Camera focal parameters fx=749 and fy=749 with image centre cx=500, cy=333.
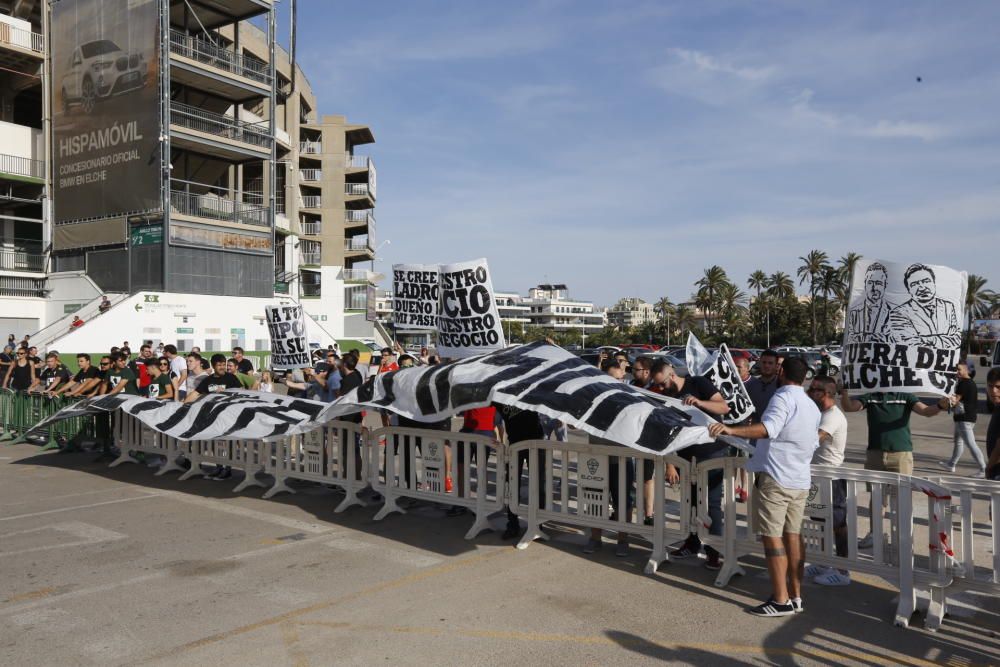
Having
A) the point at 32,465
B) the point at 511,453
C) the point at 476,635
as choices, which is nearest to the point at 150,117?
the point at 32,465

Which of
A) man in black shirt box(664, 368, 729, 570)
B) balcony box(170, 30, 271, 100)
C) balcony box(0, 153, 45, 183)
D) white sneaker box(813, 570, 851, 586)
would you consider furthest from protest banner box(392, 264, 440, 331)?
balcony box(0, 153, 45, 183)

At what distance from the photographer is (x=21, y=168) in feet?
128

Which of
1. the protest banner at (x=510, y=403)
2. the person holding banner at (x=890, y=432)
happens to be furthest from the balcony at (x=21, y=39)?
the person holding banner at (x=890, y=432)

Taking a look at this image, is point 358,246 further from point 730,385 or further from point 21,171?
point 730,385

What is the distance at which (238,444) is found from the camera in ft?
35.3

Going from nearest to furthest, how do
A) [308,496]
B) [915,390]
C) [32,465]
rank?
[915,390] < [308,496] < [32,465]

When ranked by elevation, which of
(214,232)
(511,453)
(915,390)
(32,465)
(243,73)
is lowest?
(32,465)

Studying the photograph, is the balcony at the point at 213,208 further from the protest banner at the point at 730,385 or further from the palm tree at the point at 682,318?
the palm tree at the point at 682,318

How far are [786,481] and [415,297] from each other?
28.5ft

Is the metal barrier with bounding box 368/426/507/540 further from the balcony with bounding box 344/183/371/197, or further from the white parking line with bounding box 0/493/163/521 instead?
the balcony with bounding box 344/183/371/197

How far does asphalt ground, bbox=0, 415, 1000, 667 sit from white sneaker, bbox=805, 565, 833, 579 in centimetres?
27

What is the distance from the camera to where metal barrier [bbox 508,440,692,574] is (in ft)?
22.6

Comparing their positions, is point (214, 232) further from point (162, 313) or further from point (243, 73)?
point (243, 73)

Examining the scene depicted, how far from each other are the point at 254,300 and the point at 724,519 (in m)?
36.8
